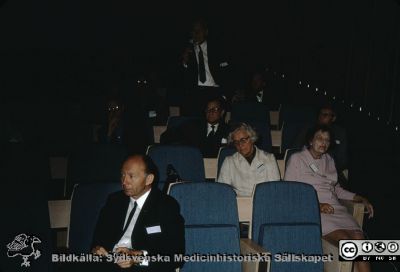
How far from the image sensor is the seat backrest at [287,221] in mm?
3176

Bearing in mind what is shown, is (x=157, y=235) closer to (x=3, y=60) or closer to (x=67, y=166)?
(x=67, y=166)

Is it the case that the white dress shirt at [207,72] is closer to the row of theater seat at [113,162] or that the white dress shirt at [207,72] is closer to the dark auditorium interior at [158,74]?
the dark auditorium interior at [158,74]

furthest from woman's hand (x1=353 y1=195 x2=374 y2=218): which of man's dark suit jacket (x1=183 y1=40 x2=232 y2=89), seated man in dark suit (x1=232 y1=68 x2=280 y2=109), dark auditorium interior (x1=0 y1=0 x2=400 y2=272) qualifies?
seated man in dark suit (x1=232 y1=68 x2=280 y2=109)

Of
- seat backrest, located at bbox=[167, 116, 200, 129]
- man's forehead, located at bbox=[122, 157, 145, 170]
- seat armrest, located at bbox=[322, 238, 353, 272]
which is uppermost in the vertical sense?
seat backrest, located at bbox=[167, 116, 200, 129]

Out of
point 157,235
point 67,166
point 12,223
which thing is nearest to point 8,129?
point 67,166

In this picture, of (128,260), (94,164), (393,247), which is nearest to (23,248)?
(128,260)

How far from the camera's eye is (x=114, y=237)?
114 inches

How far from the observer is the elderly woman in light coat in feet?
13.2

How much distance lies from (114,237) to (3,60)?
5427mm

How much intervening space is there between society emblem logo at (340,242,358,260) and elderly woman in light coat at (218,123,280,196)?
0.95 meters

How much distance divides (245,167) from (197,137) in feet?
3.46

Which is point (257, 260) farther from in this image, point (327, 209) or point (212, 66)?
point (212, 66)

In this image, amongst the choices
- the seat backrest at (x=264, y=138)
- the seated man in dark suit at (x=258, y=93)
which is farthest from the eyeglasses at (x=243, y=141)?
the seated man in dark suit at (x=258, y=93)

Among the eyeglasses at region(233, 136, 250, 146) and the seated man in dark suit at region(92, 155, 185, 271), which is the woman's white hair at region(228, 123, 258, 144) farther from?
the seated man in dark suit at region(92, 155, 185, 271)
